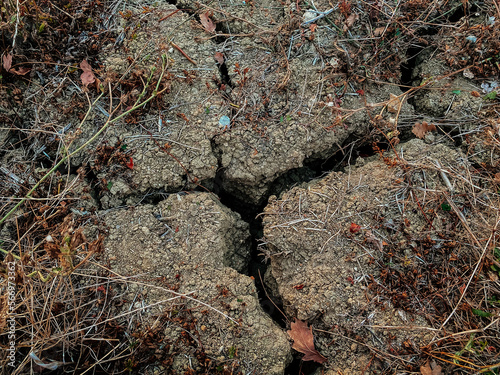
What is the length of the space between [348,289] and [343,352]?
0.34m

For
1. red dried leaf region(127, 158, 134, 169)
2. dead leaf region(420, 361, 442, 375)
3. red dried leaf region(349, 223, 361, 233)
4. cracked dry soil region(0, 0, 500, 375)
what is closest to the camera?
dead leaf region(420, 361, 442, 375)

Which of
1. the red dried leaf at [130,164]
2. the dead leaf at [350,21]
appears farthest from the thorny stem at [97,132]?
the dead leaf at [350,21]

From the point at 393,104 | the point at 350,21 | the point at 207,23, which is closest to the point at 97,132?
the point at 207,23

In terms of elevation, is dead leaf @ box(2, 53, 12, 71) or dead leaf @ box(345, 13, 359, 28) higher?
dead leaf @ box(345, 13, 359, 28)

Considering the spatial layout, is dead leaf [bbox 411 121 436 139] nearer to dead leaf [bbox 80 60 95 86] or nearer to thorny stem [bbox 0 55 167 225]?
thorny stem [bbox 0 55 167 225]

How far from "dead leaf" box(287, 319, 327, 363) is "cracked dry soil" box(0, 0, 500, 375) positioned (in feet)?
0.15

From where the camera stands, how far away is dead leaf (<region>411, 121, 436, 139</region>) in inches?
93.8

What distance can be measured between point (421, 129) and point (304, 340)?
1.51 metres

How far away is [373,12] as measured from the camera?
2457mm

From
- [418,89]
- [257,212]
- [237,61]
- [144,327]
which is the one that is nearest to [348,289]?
[257,212]

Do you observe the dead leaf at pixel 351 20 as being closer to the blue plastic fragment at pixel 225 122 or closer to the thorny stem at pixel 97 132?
the blue plastic fragment at pixel 225 122

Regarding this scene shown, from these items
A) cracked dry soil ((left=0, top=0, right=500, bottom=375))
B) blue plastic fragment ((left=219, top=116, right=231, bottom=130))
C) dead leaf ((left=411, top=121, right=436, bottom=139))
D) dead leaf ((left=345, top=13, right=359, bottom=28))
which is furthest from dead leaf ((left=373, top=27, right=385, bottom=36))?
blue plastic fragment ((left=219, top=116, right=231, bottom=130))

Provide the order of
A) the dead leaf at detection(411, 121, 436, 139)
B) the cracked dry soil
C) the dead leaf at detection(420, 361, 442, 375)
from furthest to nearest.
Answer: the dead leaf at detection(411, 121, 436, 139)
the cracked dry soil
the dead leaf at detection(420, 361, 442, 375)

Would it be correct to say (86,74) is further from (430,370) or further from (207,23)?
(430,370)
